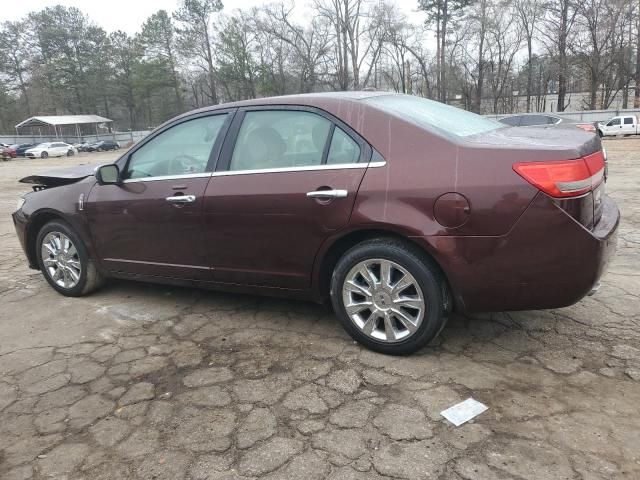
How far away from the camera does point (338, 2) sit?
1902 inches

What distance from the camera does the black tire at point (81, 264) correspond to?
14.1ft

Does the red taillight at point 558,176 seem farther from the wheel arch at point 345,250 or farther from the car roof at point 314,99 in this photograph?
the car roof at point 314,99

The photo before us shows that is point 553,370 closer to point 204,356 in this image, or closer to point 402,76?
point 204,356

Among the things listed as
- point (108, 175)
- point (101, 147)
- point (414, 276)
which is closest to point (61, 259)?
point (108, 175)

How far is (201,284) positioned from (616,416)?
270 cm

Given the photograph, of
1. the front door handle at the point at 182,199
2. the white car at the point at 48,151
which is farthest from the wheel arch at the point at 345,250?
the white car at the point at 48,151

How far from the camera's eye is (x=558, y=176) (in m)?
2.49

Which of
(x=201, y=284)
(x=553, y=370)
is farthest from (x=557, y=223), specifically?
(x=201, y=284)

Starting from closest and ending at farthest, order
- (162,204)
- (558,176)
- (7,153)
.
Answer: (558,176) → (162,204) → (7,153)

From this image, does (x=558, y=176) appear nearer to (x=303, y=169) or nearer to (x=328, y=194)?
(x=328, y=194)

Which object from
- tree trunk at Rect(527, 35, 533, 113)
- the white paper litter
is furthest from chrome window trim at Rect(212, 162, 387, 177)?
tree trunk at Rect(527, 35, 533, 113)

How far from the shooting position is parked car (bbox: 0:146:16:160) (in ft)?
120

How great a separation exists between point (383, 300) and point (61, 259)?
3.04 metres

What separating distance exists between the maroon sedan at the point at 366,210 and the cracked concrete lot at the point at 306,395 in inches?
13.5
